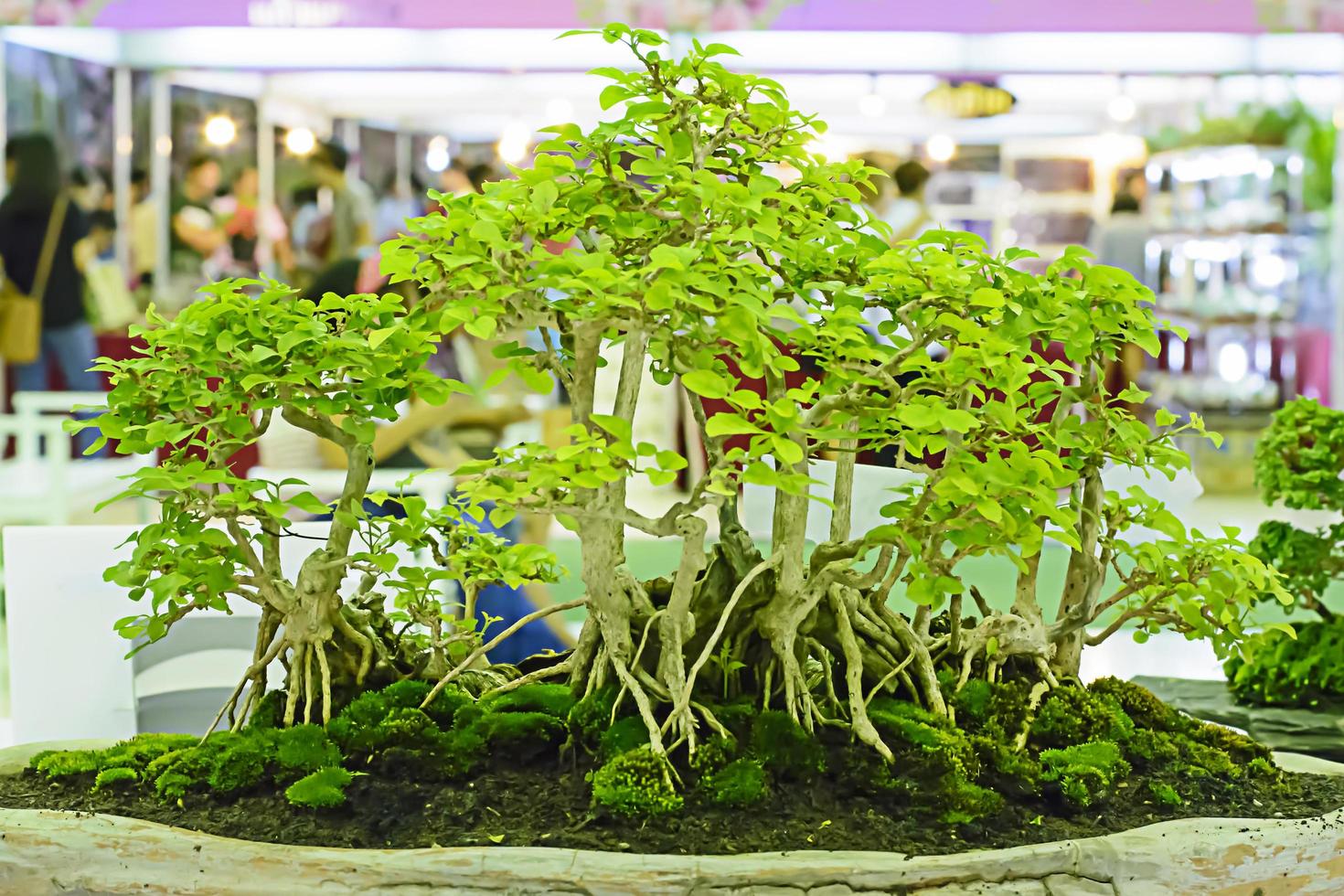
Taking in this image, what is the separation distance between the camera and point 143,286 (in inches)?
185

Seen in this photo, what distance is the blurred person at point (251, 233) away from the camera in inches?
186

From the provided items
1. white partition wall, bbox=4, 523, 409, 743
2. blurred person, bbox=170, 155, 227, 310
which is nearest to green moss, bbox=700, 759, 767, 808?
white partition wall, bbox=4, 523, 409, 743

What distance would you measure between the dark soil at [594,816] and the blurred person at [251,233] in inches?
147

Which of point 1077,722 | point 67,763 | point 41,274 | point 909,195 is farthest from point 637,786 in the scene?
point 41,274

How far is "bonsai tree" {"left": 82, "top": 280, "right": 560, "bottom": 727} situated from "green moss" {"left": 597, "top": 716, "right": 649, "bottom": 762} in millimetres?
222

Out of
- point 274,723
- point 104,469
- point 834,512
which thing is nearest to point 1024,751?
point 834,512

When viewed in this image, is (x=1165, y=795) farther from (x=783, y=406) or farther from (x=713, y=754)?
(x=783, y=406)

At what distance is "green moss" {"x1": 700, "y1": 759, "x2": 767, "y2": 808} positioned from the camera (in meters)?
1.16

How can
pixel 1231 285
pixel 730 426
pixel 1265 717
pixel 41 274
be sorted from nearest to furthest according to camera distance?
pixel 730 426
pixel 1265 717
pixel 41 274
pixel 1231 285

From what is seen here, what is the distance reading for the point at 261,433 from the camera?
4.05ft

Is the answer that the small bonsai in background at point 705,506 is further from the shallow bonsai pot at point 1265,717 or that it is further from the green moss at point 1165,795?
the shallow bonsai pot at point 1265,717

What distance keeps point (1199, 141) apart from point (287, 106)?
12.1 ft

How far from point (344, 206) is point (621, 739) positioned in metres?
3.82

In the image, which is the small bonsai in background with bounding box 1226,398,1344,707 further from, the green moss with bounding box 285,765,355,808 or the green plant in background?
the green plant in background
